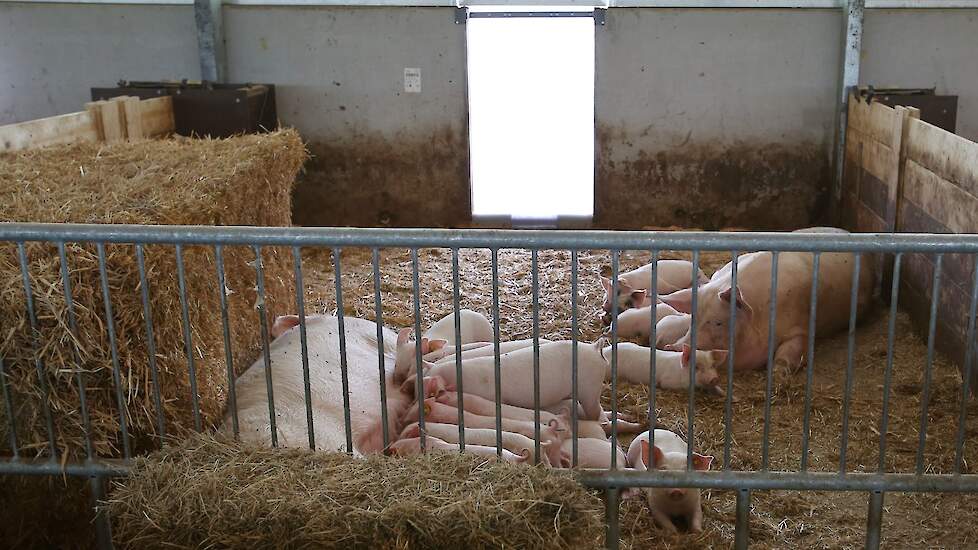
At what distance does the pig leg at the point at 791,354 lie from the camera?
6262mm

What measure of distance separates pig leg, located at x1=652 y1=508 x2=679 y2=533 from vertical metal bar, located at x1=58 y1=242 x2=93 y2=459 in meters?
2.08

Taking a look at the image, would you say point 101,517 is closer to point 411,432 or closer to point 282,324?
point 411,432

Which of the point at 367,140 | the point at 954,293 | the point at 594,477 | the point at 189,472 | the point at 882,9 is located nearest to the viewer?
the point at 189,472

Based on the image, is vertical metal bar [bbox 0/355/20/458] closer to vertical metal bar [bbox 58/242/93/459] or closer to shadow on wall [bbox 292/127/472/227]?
vertical metal bar [bbox 58/242/93/459]

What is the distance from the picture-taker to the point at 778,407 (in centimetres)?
575

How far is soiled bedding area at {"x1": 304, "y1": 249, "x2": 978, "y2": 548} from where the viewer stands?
433 centimetres

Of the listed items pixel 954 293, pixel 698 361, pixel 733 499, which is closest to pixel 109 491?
pixel 733 499

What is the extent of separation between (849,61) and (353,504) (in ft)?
26.7

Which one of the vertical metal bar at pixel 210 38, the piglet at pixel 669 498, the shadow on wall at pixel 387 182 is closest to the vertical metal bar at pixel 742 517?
the piglet at pixel 669 498

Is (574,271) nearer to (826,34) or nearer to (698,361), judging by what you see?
(698,361)

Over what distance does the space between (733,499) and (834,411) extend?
135cm

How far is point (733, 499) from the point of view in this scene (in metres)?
4.59

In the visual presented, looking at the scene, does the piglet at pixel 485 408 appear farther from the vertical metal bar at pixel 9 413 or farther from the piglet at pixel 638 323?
the piglet at pixel 638 323

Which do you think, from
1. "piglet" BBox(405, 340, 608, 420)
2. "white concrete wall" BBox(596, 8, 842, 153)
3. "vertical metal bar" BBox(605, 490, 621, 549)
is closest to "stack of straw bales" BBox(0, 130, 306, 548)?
"piglet" BBox(405, 340, 608, 420)
